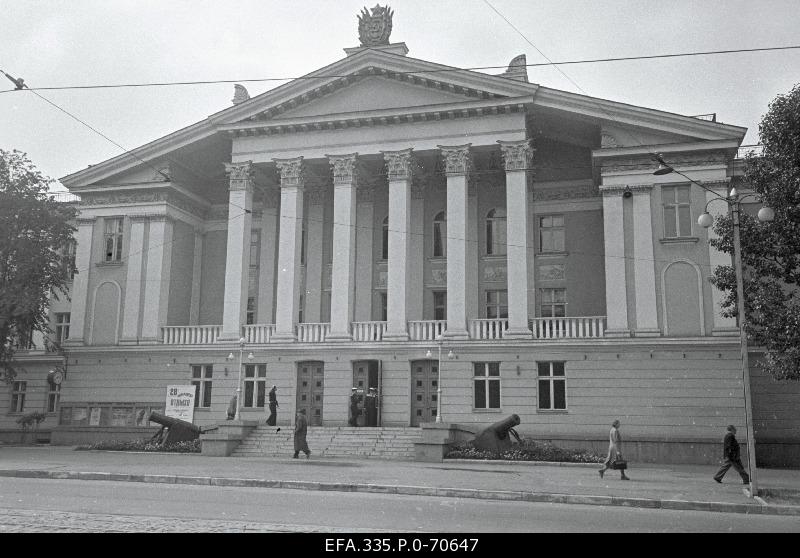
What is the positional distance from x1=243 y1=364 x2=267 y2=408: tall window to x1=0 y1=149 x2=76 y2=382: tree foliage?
910 centimetres

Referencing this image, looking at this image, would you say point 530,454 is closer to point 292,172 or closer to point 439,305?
point 439,305

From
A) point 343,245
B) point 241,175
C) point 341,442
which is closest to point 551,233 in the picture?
point 343,245

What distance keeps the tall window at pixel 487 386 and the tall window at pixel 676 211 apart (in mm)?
9071

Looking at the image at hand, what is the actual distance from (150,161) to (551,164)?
19.4 metres

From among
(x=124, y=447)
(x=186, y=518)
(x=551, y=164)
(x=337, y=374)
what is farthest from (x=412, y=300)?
(x=186, y=518)

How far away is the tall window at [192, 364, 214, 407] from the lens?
36312 millimetres

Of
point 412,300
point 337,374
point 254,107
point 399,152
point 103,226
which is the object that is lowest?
point 337,374

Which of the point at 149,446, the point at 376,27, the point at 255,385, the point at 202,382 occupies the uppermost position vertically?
the point at 376,27

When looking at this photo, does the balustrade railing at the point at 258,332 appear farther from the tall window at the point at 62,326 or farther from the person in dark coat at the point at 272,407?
the tall window at the point at 62,326

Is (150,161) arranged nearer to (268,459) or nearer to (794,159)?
(268,459)

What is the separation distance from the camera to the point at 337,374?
34.2m

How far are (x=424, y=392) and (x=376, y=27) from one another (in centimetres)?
1684

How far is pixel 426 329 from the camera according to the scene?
34.3m

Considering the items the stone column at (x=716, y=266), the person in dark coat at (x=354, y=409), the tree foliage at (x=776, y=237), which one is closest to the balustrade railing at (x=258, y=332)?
the person in dark coat at (x=354, y=409)
